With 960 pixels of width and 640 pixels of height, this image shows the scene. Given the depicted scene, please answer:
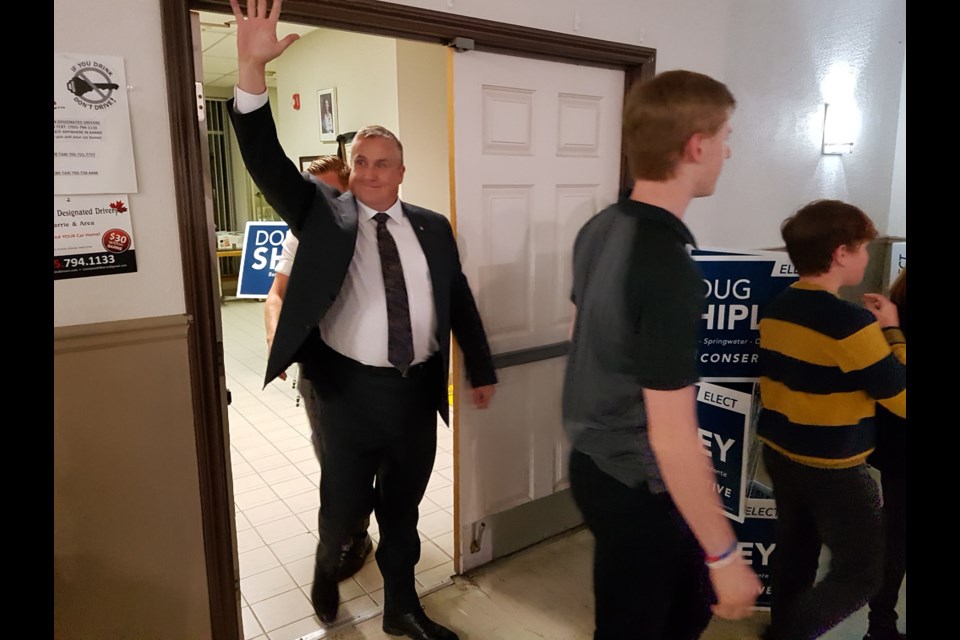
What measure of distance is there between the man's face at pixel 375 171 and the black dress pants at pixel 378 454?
372mm

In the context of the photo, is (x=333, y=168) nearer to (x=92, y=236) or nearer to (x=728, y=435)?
(x=92, y=236)

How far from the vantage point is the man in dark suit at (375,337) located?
129 centimetres

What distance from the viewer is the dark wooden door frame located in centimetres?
118

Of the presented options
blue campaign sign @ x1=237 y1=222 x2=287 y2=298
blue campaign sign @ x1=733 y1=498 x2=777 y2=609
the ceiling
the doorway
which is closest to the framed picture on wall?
the doorway

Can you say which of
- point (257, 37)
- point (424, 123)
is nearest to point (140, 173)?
point (257, 37)

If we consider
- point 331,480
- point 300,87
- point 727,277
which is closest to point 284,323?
point 331,480

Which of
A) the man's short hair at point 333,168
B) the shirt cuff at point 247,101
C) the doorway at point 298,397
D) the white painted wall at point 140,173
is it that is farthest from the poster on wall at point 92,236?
the man's short hair at point 333,168

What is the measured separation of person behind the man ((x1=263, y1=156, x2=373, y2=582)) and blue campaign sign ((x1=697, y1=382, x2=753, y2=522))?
0.98 meters

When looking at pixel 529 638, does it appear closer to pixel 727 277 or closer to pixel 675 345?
pixel 727 277

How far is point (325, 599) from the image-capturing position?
160cm

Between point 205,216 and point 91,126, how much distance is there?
0.25 metres

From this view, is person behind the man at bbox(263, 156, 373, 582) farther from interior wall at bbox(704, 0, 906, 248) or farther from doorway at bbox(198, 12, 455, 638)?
interior wall at bbox(704, 0, 906, 248)

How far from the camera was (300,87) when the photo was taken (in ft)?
14.2
